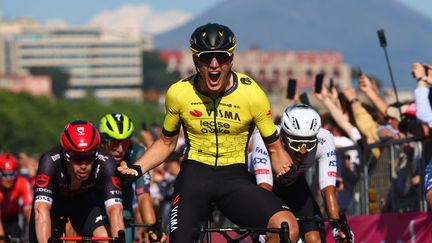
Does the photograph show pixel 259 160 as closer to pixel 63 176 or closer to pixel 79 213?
pixel 63 176

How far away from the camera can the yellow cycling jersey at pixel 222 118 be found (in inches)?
504

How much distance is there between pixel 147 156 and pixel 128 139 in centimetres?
351

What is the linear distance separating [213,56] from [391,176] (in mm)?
6425

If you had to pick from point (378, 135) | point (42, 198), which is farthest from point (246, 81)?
point (378, 135)

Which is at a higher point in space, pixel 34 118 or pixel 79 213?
pixel 79 213

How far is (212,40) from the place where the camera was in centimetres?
1259

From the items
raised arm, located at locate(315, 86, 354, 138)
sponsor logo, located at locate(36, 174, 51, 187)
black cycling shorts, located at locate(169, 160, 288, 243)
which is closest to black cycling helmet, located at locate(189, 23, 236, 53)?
black cycling shorts, located at locate(169, 160, 288, 243)

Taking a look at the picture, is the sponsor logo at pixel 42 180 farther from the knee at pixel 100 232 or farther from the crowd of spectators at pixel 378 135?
the crowd of spectators at pixel 378 135

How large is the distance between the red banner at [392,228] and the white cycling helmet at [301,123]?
3070 millimetres

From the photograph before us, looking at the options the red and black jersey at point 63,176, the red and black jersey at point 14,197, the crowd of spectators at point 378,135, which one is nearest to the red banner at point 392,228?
the crowd of spectators at point 378,135

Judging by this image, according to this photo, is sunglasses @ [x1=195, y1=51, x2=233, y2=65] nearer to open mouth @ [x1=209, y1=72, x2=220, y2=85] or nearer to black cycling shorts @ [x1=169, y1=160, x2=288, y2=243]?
open mouth @ [x1=209, y1=72, x2=220, y2=85]

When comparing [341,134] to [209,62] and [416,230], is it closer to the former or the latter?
[416,230]

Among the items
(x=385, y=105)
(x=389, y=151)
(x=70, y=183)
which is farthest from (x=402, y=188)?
(x=70, y=183)

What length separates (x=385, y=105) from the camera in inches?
773
